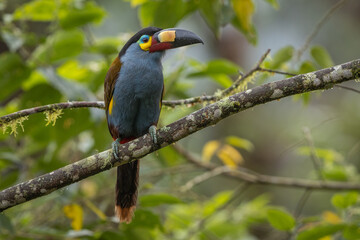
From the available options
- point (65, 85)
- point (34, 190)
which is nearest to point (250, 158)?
point (65, 85)

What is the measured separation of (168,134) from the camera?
2.43m

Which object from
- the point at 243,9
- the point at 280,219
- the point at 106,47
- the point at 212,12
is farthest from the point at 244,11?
the point at 280,219

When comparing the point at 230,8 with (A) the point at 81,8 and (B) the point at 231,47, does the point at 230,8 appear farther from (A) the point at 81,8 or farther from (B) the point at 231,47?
(B) the point at 231,47

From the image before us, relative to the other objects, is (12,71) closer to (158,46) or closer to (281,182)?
(158,46)

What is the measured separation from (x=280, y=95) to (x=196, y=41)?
71 cm

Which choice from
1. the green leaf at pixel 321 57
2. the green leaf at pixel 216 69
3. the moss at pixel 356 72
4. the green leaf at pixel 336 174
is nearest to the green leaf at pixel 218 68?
the green leaf at pixel 216 69

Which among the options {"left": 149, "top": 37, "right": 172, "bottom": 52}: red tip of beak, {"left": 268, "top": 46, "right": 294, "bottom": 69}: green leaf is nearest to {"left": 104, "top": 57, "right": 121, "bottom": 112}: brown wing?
{"left": 149, "top": 37, "right": 172, "bottom": 52}: red tip of beak

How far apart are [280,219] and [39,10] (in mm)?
2156

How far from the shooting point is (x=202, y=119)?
237 cm

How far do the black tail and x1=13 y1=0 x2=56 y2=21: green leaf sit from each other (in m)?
1.22

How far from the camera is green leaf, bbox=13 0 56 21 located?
3.31 metres

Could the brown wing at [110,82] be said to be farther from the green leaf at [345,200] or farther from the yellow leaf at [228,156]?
the green leaf at [345,200]

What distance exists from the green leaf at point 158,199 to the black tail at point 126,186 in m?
0.09

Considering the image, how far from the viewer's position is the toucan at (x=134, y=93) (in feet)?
9.78
